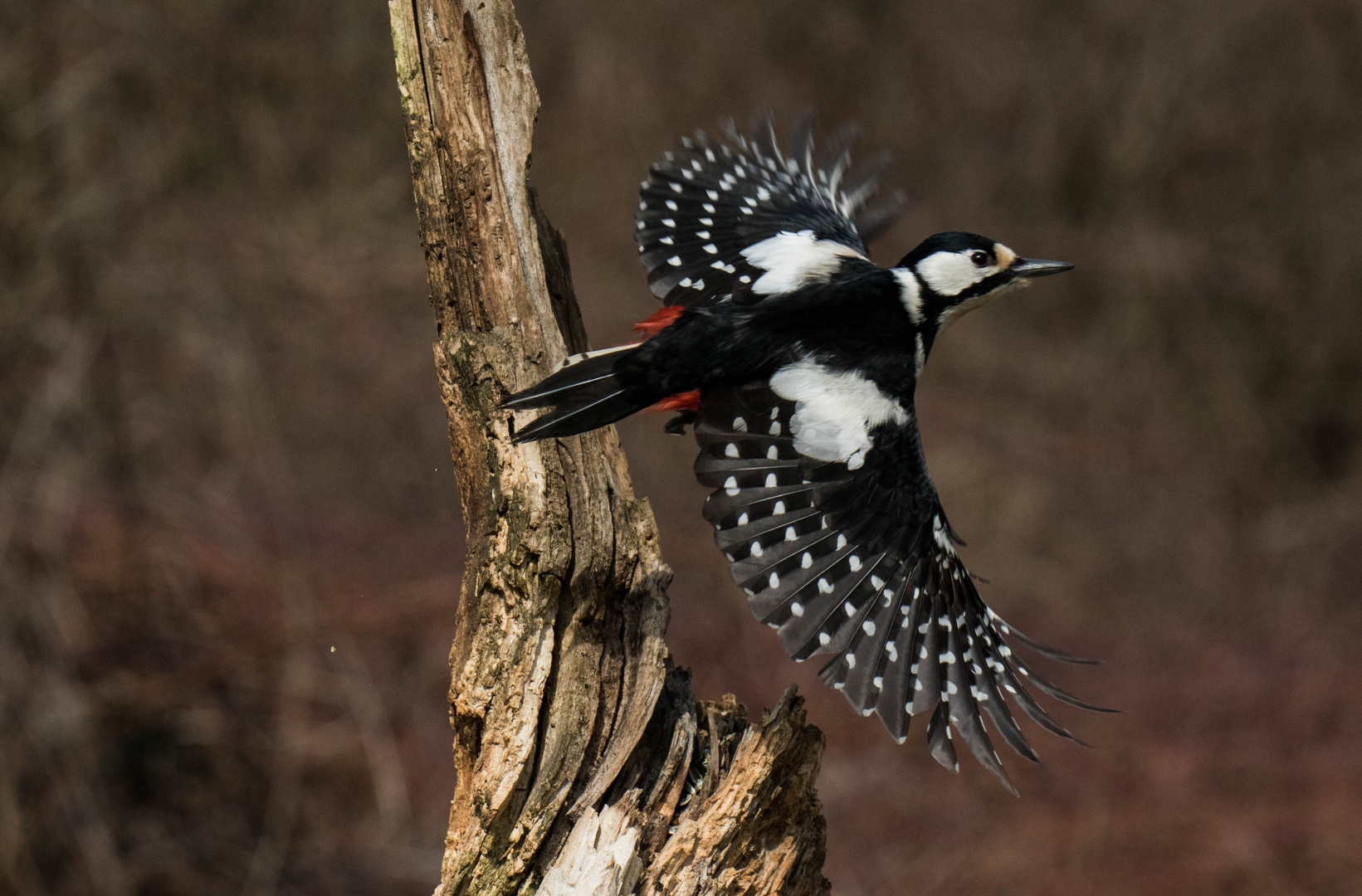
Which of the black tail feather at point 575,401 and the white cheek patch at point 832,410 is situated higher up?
the black tail feather at point 575,401

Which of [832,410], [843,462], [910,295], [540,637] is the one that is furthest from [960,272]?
[540,637]

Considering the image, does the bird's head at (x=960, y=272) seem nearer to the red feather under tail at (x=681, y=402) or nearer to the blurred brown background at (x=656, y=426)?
the red feather under tail at (x=681, y=402)

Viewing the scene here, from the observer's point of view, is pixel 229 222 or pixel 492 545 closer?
pixel 492 545

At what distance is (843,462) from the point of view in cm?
317

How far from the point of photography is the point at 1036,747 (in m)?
7.24

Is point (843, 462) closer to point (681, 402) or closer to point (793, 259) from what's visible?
point (681, 402)

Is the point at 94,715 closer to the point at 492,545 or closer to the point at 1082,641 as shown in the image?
the point at 492,545

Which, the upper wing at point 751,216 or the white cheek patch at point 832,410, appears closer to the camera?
the white cheek patch at point 832,410

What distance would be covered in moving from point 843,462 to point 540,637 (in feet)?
2.93

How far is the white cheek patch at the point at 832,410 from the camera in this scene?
318 centimetres

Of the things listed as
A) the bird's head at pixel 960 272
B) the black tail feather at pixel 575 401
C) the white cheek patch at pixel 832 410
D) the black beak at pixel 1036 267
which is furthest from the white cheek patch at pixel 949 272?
the black tail feather at pixel 575 401

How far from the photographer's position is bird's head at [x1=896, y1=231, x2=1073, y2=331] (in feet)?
11.7

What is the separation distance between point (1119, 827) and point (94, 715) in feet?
17.3

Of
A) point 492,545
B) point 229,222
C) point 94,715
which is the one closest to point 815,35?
point 229,222
